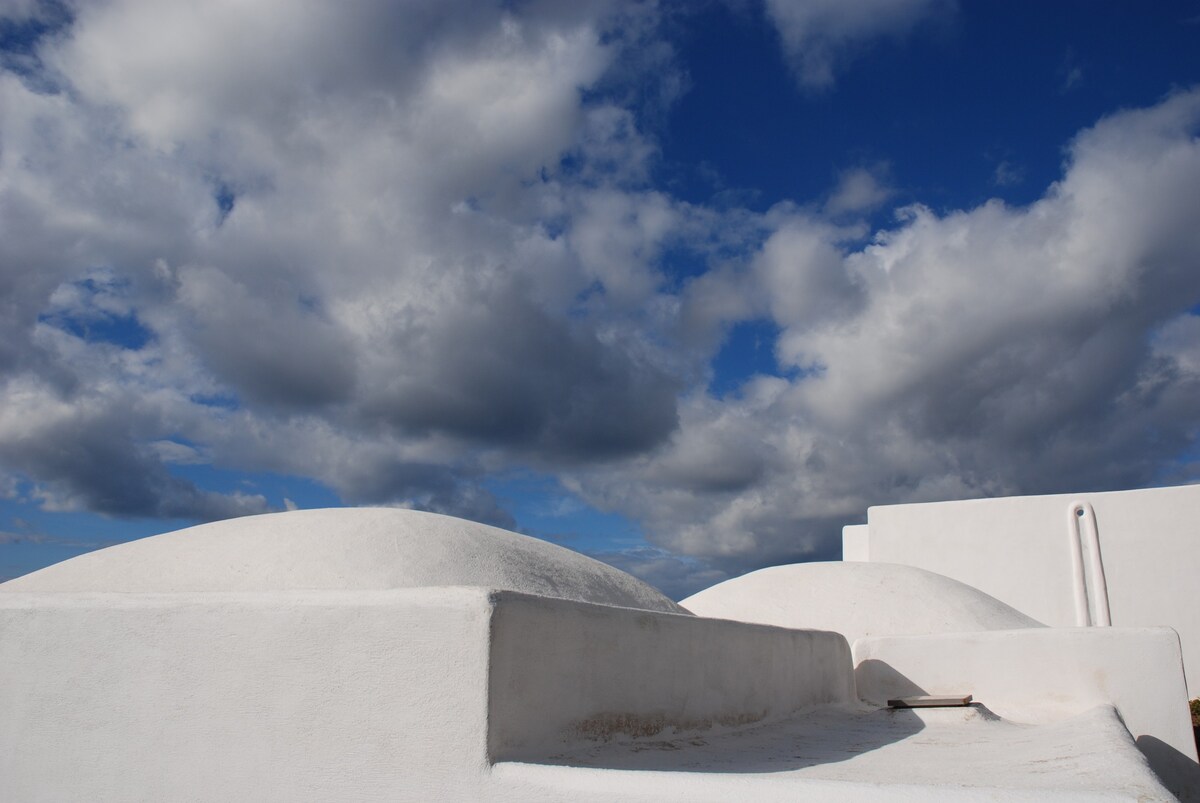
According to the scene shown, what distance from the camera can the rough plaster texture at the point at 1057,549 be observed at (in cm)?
1691

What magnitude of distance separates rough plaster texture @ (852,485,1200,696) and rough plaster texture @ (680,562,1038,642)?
4891 millimetres

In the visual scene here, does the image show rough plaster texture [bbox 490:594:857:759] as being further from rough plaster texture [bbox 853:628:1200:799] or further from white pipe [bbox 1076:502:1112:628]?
white pipe [bbox 1076:502:1112:628]

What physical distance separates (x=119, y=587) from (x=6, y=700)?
154 cm

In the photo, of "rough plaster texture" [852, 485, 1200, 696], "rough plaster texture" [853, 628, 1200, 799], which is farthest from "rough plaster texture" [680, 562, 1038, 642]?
"rough plaster texture" [852, 485, 1200, 696]

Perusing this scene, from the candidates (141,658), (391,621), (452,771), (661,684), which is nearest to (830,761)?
(661,684)

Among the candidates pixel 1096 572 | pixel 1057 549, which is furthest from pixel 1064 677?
pixel 1057 549

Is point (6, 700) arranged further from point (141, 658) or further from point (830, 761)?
point (830, 761)

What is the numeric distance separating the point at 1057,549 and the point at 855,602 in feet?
26.7

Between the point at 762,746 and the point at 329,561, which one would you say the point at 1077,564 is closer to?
the point at 762,746

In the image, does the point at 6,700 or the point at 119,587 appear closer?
the point at 6,700

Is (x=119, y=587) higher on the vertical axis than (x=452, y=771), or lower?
higher

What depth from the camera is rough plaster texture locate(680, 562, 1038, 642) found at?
11797 mm

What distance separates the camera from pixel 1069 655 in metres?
7.81

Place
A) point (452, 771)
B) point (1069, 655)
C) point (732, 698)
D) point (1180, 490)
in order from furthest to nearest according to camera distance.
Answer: point (1180, 490)
point (1069, 655)
point (732, 698)
point (452, 771)
